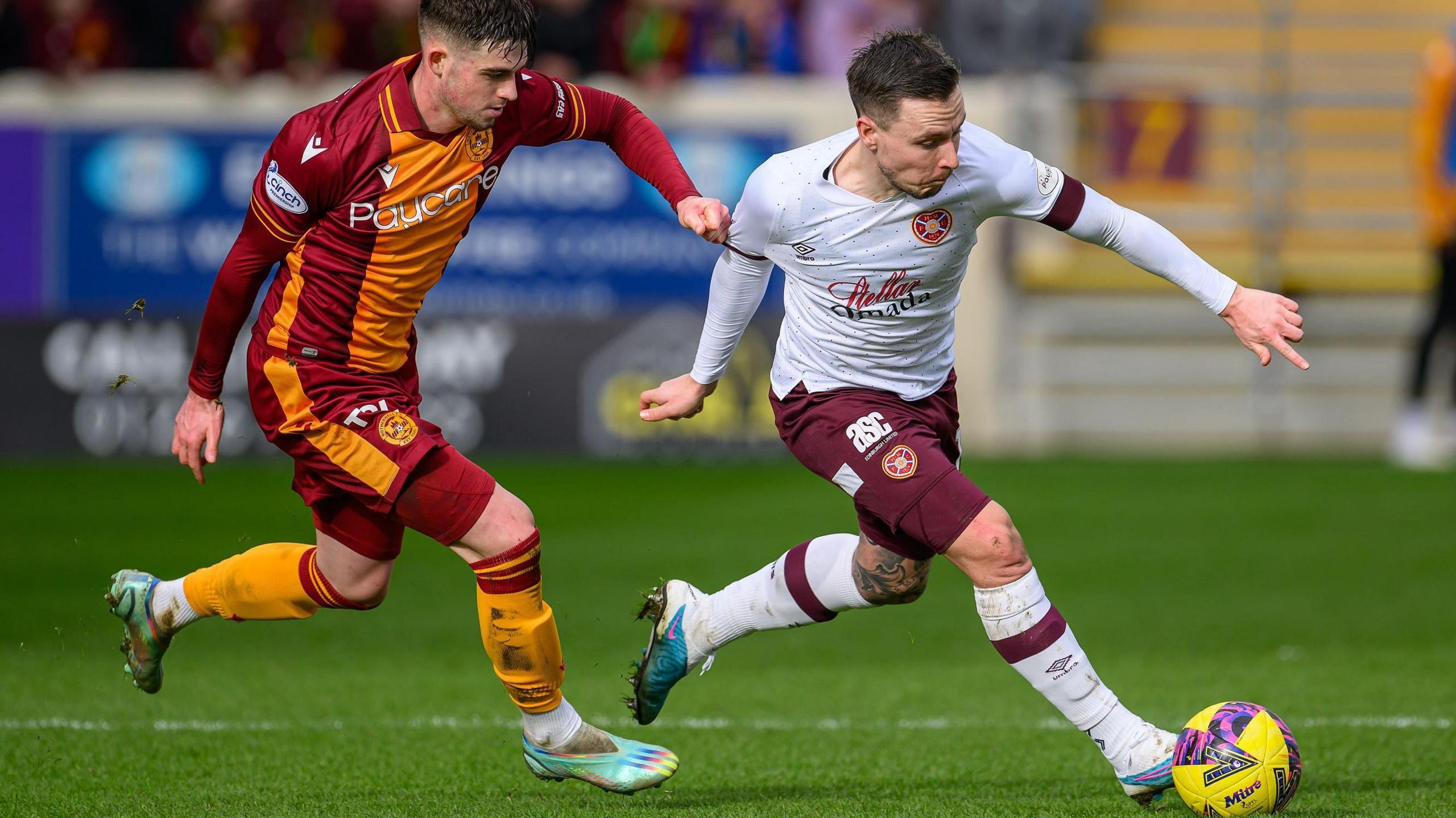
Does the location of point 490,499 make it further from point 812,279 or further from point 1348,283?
point 1348,283

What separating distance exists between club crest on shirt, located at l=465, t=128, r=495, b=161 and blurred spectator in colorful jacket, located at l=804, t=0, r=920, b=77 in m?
10.6

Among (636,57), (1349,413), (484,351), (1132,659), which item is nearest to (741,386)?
(484,351)

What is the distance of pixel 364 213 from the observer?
14.3 feet

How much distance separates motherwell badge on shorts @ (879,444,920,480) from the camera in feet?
14.3

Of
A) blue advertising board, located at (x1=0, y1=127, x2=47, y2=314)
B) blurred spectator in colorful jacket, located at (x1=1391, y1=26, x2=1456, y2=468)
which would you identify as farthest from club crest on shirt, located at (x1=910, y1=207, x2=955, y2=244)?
blue advertising board, located at (x1=0, y1=127, x2=47, y2=314)

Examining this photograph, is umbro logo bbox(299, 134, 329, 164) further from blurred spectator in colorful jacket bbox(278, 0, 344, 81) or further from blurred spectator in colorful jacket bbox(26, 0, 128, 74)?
blurred spectator in colorful jacket bbox(26, 0, 128, 74)

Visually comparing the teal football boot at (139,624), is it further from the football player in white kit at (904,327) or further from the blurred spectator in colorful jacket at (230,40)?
the blurred spectator in colorful jacket at (230,40)

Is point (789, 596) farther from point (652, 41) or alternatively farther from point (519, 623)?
point (652, 41)

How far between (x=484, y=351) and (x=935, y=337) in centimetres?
868

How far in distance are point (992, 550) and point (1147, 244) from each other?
0.90m

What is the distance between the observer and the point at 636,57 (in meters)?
14.6

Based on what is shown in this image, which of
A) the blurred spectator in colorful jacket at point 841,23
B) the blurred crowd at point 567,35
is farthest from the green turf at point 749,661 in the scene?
the blurred spectator in colorful jacket at point 841,23

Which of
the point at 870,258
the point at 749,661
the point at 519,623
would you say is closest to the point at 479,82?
the point at 870,258

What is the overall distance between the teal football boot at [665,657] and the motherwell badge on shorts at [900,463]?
0.98 meters
